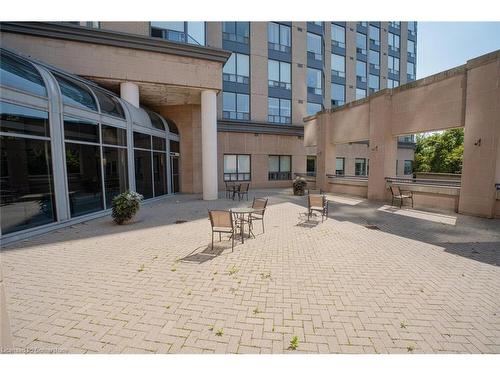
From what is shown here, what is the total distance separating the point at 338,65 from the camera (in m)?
26.8

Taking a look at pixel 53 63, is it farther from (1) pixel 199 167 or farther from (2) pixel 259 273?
(2) pixel 259 273

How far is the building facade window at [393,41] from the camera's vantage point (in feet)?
103

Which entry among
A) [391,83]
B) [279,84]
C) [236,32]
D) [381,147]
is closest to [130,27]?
[236,32]

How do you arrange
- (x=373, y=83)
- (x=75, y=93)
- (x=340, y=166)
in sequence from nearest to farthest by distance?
(x=75, y=93), (x=340, y=166), (x=373, y=83)

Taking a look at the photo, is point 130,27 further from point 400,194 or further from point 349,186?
point 400,194

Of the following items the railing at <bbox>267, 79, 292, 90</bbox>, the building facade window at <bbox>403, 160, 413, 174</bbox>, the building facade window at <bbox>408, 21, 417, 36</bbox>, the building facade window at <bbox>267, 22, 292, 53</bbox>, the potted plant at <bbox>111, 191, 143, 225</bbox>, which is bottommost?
the potted plant at <bbox>111, 191, 143, 225</bbox>

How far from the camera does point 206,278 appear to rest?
449 centimetres

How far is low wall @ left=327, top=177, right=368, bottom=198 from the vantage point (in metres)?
15.2

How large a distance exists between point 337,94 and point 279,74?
7.97 metres

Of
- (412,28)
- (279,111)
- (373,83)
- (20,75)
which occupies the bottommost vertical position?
(20,75)

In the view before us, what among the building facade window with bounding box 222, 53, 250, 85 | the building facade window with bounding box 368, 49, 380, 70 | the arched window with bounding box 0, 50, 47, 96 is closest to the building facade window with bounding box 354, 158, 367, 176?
the building facade window with bounding box 368, 49, 380, 70

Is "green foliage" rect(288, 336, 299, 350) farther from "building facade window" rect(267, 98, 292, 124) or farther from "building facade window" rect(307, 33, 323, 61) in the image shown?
"building facade window" rect(307, 33, 323, 61)

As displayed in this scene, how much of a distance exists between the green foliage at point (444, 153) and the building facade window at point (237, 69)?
1130 inches

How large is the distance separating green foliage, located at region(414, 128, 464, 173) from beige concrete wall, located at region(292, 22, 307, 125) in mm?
22723
